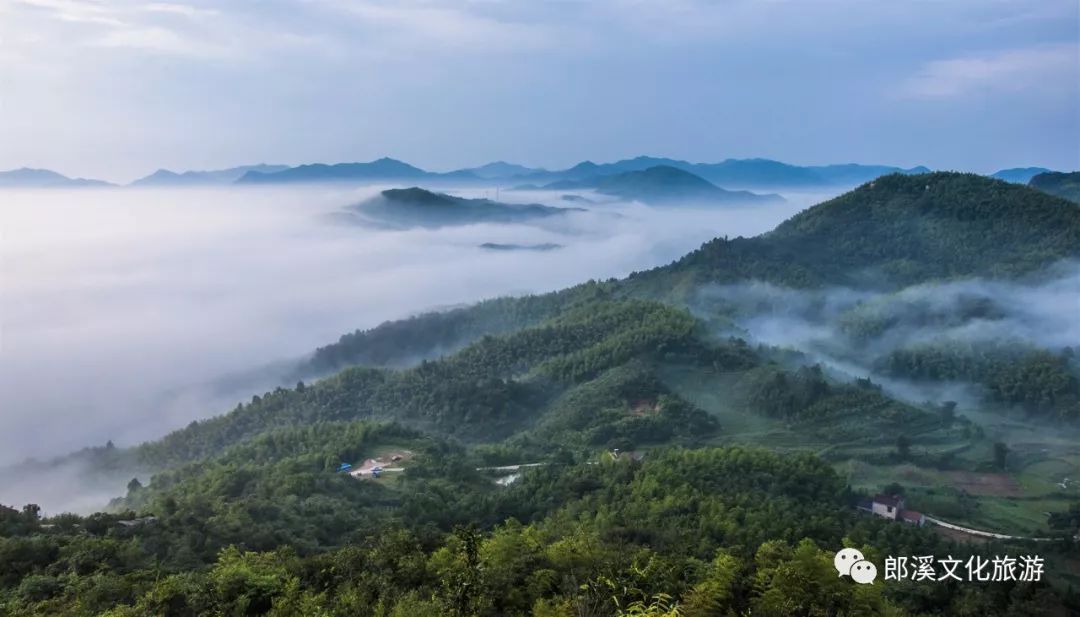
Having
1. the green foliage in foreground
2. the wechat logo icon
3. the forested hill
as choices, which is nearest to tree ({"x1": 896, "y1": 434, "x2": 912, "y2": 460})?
the green foliage in foreground

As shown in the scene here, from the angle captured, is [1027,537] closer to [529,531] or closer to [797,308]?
[529,531]

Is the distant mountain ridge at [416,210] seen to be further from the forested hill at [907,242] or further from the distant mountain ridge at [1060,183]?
the distant mountain ridge at [1060,183]

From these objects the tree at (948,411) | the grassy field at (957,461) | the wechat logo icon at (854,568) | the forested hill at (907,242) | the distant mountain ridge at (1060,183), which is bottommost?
the grassy field at (957,461)

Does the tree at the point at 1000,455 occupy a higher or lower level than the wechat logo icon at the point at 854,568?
lower

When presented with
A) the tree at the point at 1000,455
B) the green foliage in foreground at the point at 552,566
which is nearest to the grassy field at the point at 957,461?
the tree at the point at 1000,455

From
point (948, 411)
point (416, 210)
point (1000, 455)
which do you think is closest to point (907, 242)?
point (948, 411)

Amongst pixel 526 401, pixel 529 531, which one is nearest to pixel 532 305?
pixel 526 401

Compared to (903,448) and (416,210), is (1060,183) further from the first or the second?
(416,210)
